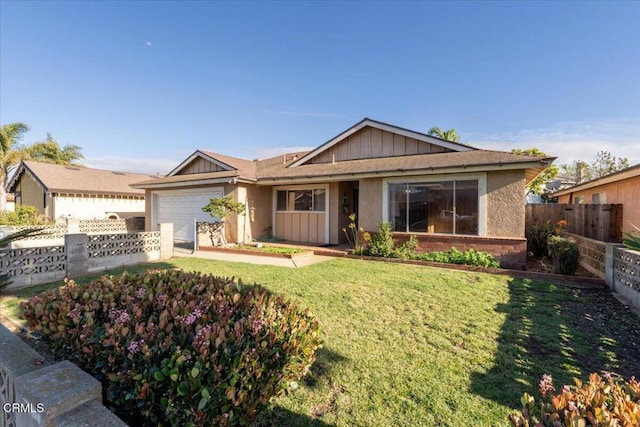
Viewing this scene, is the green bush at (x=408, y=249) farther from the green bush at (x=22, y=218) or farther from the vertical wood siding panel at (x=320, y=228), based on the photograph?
the green bush at (x=22, y=218)

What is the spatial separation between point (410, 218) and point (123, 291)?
9214mm

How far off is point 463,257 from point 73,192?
988 inches

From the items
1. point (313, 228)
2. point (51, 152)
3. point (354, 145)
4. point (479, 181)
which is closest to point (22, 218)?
point (313, 228)

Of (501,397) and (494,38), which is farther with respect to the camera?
(494,38)

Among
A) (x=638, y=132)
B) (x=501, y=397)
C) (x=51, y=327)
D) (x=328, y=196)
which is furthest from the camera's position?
(x=638, y=132)

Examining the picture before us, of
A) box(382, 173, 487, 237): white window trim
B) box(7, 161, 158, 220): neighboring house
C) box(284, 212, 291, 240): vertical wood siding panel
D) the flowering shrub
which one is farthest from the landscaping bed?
box(7, 161, 158, 220): neighboring house

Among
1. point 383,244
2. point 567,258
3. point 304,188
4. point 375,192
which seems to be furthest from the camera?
point 304,188

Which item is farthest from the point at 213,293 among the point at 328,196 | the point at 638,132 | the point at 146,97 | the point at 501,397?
the point at 638,132

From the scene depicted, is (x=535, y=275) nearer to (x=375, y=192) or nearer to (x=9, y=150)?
(x=375, y=192)

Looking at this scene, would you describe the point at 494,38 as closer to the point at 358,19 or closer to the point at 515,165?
the point at 358,19

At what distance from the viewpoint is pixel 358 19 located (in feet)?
40.1

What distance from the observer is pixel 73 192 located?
21219 mm

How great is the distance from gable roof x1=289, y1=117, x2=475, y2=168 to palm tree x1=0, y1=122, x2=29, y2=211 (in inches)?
988

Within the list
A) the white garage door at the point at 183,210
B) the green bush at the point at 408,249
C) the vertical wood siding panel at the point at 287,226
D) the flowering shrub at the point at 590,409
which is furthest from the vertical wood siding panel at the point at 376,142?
the flowering shrub at the point at 590,409
